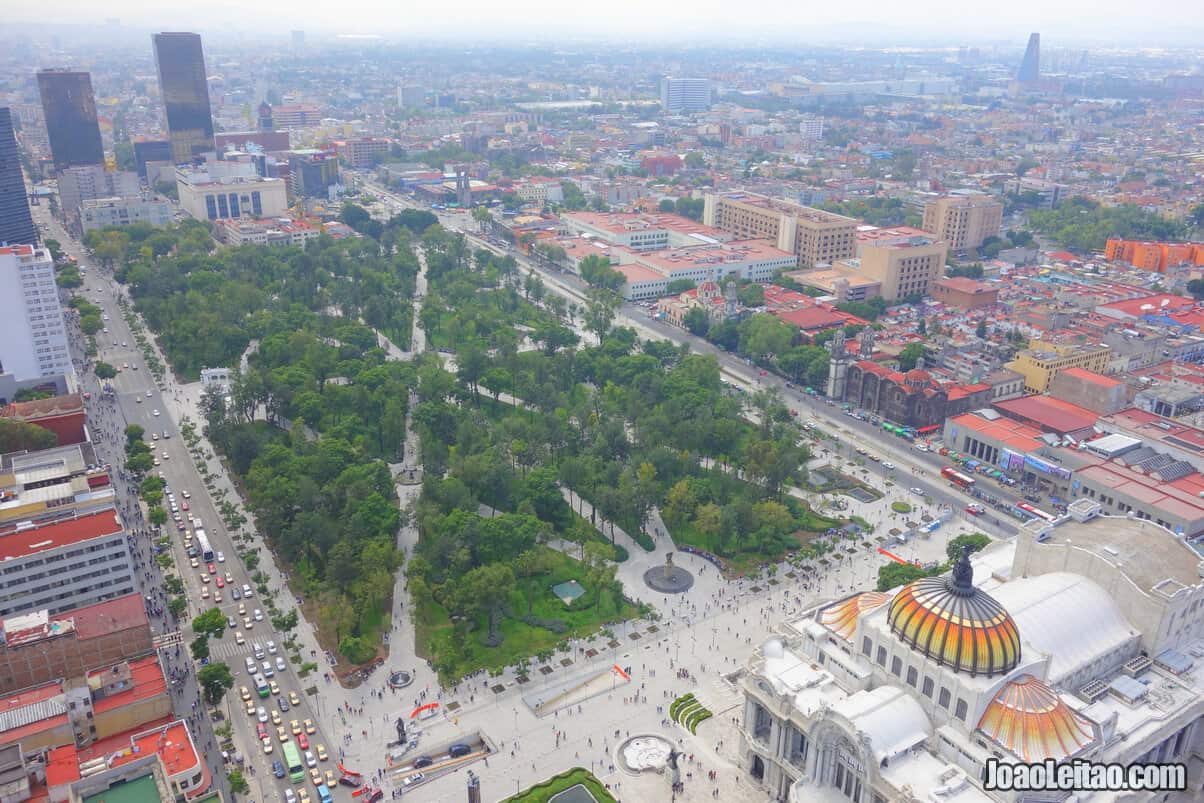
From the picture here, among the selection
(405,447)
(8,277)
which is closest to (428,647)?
(405,447)

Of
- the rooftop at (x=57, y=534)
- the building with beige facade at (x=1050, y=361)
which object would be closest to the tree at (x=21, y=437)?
the rooftop at (x=57, y=534)

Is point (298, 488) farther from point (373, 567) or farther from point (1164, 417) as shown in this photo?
point (1164, 417)

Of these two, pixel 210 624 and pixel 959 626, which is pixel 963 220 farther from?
pixel 210 624

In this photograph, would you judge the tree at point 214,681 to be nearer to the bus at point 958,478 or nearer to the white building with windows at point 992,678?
the white building with windows at point 992,678

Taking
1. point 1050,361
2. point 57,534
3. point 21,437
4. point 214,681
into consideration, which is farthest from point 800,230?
point 214,681

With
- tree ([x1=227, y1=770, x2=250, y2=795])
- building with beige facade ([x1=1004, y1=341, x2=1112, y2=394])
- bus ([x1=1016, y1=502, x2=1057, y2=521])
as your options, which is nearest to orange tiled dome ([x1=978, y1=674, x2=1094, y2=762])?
bus ([x1=1016, y1=502, x2=1057, y2=521])
